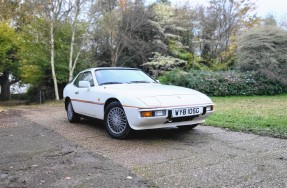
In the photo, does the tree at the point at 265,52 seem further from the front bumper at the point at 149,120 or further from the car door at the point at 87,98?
the front bumper at the point at 149,120

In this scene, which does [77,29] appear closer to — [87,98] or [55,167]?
[87,98]

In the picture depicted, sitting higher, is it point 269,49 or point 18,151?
point 269,49

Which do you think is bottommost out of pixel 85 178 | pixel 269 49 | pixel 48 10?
pixel 85 178

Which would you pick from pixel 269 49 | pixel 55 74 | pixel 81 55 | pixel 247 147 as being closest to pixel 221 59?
pixel 269 49

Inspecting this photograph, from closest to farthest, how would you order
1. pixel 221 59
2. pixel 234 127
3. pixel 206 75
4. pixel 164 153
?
1. pixel 164 153
2. pixel 234 127
3. pixel 206 75
4. pixel 221 59

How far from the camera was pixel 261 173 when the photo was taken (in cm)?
334

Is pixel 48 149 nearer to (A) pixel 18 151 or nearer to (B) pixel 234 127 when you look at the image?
(A) pixel 18 151

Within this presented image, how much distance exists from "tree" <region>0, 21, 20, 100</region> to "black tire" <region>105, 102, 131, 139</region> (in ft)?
47.9

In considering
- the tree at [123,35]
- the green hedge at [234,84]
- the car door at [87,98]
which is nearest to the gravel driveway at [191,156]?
the car door at [87,98]

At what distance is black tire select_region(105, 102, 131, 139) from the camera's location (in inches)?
199

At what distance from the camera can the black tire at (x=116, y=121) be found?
5.05 m

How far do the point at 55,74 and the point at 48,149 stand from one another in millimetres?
13174

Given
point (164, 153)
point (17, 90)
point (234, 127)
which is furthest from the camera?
point (17, 90)

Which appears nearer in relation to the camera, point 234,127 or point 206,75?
point 234,127
